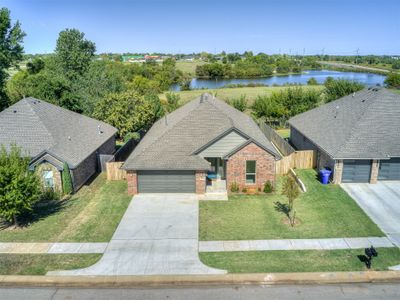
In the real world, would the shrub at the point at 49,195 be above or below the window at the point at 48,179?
below

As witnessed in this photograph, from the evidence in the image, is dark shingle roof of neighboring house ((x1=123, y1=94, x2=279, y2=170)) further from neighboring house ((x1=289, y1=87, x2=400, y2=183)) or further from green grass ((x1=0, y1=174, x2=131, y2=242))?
neighboring house ((x1=289, y1=87, x2=400, y2=183))

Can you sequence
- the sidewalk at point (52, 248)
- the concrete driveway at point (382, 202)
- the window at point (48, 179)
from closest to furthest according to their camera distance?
1. the sidewalk at point (52, 248)
2. the concrete driveway at point (382, 202)
3. the window at point (48, 179)

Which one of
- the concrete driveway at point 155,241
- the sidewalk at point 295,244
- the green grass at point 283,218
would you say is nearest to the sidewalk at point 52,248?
the concrete driveway at point 155,241

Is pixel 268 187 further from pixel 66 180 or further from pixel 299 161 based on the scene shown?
pixel 66 180

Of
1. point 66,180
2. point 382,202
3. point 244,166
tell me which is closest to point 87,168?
point 66,180

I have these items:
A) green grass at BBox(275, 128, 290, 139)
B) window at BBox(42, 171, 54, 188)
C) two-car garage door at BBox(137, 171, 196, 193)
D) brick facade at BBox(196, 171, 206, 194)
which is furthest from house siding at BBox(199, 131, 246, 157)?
green grass at BBox(275, 128, 290, 139)

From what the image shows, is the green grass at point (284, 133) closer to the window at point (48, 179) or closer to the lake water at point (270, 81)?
the window at point (48, 179)

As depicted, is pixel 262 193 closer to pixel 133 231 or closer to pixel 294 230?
pixel 294 230
